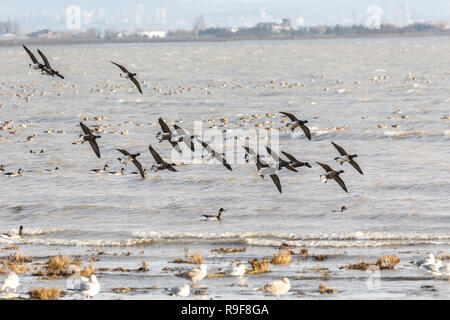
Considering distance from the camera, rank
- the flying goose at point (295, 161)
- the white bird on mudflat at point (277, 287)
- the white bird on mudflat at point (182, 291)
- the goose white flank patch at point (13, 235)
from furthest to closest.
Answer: the flying goose at point (295, 161) < the goose white flank patch at point (13, 235) < the white bird on mudflat at point (182, 291) < the white bird on mudflat at point (277, 287)

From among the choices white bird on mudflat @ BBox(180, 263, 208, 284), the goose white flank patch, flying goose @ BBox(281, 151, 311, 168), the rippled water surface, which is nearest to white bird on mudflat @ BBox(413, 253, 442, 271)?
the rippled water surface

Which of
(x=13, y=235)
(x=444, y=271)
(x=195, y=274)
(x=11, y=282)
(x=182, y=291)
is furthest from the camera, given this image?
(x=13, y=235)

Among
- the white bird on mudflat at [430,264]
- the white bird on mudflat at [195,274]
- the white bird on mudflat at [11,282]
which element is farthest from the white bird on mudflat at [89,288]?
the white bird on mudflat at [430,264]

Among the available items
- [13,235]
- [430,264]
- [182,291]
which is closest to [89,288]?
[182,291]

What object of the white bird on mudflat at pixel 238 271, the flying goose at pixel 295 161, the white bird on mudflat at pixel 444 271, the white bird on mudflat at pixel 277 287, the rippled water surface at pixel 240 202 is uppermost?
the flying goose at pixel 295 161

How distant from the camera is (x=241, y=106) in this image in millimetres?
66375

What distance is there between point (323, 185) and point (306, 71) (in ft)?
277

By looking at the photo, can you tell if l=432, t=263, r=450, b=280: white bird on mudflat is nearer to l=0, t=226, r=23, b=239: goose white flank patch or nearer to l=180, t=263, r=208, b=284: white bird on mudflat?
l=180, t=263, r=208, b=284: white bird on mudflat

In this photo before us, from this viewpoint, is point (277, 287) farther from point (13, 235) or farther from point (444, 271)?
point (13, 235)

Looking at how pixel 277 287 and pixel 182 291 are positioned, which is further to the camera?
pixel 182 291

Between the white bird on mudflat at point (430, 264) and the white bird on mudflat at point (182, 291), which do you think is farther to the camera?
the white bird on mudflat at point (430, 264)

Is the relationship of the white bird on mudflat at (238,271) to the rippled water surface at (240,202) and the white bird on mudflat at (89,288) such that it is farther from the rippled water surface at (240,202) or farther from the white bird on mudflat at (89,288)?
the white bird on mudflat at (89,288)

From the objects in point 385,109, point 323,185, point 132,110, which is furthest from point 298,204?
point 132,110

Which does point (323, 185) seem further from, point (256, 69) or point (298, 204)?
point (256, 69)
